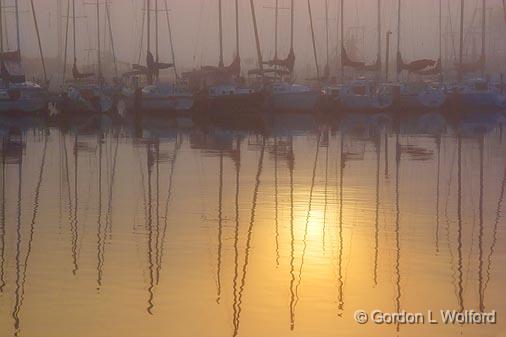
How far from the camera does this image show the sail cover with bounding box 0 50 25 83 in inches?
2894

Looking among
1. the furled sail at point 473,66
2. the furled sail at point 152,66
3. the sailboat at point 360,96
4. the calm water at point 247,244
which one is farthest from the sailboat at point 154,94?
the calm water at point 247,244

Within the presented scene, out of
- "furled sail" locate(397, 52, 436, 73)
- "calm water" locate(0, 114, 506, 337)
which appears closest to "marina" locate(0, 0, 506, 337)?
"calm water" locate(0, 114, 506, 337)

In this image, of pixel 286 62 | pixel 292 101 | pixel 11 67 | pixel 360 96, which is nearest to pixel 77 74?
pixel 11 67

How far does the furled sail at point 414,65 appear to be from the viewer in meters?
79.2

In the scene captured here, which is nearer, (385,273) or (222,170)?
(385,273)

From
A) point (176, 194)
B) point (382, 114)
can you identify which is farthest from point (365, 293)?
point (382, 114)

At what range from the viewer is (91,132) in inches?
2047

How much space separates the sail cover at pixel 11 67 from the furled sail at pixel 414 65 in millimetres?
29950

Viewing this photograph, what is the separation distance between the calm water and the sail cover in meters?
43.1

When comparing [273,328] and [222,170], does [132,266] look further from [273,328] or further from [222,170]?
[222,170]

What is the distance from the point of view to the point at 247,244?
601 inches

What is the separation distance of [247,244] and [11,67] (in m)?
65.3

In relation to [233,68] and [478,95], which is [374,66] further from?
[233,68]

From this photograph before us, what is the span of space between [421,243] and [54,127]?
152 feet
